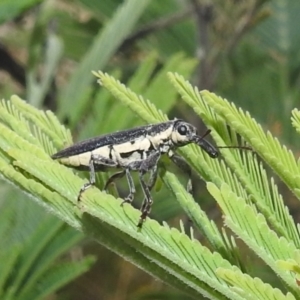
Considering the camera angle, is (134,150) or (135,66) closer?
(134,150)

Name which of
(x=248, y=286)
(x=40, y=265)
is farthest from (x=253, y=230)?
(x=40, y=265)

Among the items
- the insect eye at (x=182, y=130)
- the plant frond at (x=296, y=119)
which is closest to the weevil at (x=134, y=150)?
the insect eye at (x=182, y=130)

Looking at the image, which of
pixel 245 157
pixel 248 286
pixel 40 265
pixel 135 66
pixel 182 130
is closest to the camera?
pixel 248 286

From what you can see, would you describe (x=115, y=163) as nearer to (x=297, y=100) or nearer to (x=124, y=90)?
(x=124, y=90)

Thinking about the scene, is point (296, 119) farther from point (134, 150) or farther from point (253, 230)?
point (134, 150)

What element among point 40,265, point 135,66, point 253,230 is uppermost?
point 135,66

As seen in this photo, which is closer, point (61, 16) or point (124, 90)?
point (124, 90)

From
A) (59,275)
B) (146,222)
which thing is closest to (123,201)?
(146,222)
